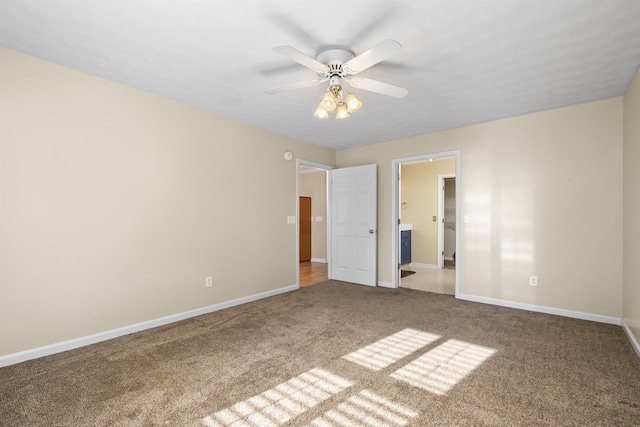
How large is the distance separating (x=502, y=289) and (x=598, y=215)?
1322 millimetres

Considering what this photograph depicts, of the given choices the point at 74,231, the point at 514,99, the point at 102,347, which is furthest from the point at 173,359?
the point at 514,99

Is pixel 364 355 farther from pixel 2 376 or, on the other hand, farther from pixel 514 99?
pixel 514 99

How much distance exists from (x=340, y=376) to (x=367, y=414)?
1.42ft

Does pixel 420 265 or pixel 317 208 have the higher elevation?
pixel 317 208

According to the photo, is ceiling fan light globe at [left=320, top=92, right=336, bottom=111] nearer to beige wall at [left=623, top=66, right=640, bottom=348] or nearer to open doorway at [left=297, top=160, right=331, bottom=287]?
beige wall at [left=623, top=66, right=640, bottom=348]

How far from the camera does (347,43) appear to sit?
218cm

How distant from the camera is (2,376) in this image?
2.18 meters

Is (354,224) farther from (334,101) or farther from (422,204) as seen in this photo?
(334,101)

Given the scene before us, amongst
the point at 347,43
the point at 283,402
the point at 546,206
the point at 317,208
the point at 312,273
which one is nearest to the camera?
the point at 283,402

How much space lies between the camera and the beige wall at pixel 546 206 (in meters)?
3.27

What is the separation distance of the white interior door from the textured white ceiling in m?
1.94

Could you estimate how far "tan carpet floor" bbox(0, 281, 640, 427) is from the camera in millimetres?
1767

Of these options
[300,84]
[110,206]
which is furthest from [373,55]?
[110,206]

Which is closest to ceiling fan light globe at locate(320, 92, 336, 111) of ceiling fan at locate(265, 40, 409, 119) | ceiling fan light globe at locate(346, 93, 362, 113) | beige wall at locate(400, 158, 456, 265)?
ceiling fan at locate(265, 40, 409, 119)
